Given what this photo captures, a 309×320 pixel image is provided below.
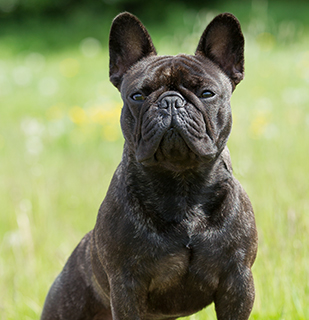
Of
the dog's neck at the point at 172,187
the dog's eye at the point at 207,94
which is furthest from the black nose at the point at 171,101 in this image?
the dog's neck at the point at 172,187

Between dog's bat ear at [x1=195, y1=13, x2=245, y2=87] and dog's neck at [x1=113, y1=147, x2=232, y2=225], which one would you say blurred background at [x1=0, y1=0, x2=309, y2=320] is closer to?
dog's neck at [x1=113, y1=147, x2=232, y2=225]

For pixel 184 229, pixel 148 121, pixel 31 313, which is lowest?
pixel 31 313

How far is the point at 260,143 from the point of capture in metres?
5.63

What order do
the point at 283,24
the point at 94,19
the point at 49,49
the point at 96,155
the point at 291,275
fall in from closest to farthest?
the point at 291,275 < the point at 96,155 < the point at 283,24 < the point at 49,49 < the point at 94,19

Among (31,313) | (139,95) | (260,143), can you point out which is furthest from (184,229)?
(260,143)

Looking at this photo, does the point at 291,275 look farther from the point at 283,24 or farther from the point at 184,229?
the point at 283,24

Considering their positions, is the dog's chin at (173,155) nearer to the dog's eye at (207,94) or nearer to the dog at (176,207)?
the dog at (176,207)

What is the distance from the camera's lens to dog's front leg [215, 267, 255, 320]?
251 centimetres

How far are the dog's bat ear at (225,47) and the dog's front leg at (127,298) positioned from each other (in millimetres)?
1175

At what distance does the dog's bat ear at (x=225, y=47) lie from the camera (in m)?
2.75

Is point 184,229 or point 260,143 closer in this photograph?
point 184,229

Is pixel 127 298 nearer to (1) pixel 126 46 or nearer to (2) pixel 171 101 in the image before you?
(2) pixel 171 101

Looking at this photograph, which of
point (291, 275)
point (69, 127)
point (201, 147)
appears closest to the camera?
point (201, 147)

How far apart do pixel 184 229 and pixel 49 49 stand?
1213 centimetres
